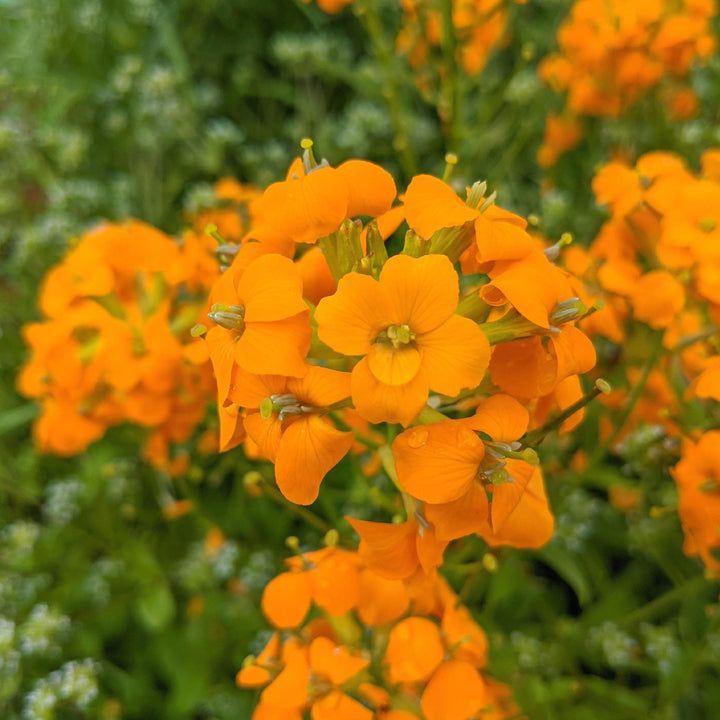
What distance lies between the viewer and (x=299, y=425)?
1.02 m

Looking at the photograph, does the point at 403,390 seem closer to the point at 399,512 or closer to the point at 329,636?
the point at 399,512

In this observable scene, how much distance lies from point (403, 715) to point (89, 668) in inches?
37.8

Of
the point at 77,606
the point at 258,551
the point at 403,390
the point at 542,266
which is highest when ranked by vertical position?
the point at 542,266

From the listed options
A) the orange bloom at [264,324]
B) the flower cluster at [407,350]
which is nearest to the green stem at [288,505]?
the flower cluster at [407,350]

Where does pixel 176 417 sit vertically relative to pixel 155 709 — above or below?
above

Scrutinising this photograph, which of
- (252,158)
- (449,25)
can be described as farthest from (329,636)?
(252,158)

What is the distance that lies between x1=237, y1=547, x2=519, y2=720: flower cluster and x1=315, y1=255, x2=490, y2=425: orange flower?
0.44 m

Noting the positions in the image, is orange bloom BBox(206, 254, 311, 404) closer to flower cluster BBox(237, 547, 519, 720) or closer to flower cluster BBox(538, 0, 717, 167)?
flower cluster BBox(237, 547, 519, 720)

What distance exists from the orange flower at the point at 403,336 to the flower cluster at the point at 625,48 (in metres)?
1.81

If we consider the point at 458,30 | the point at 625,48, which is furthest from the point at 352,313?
the point at 625,48

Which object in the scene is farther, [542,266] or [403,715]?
[403,715]

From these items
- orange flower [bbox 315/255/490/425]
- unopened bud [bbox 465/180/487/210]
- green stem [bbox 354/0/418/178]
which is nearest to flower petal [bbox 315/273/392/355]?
orange flower [bbox 315/255/490/425]

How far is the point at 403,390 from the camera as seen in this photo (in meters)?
0.96

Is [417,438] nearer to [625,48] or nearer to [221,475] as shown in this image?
[221,475]
